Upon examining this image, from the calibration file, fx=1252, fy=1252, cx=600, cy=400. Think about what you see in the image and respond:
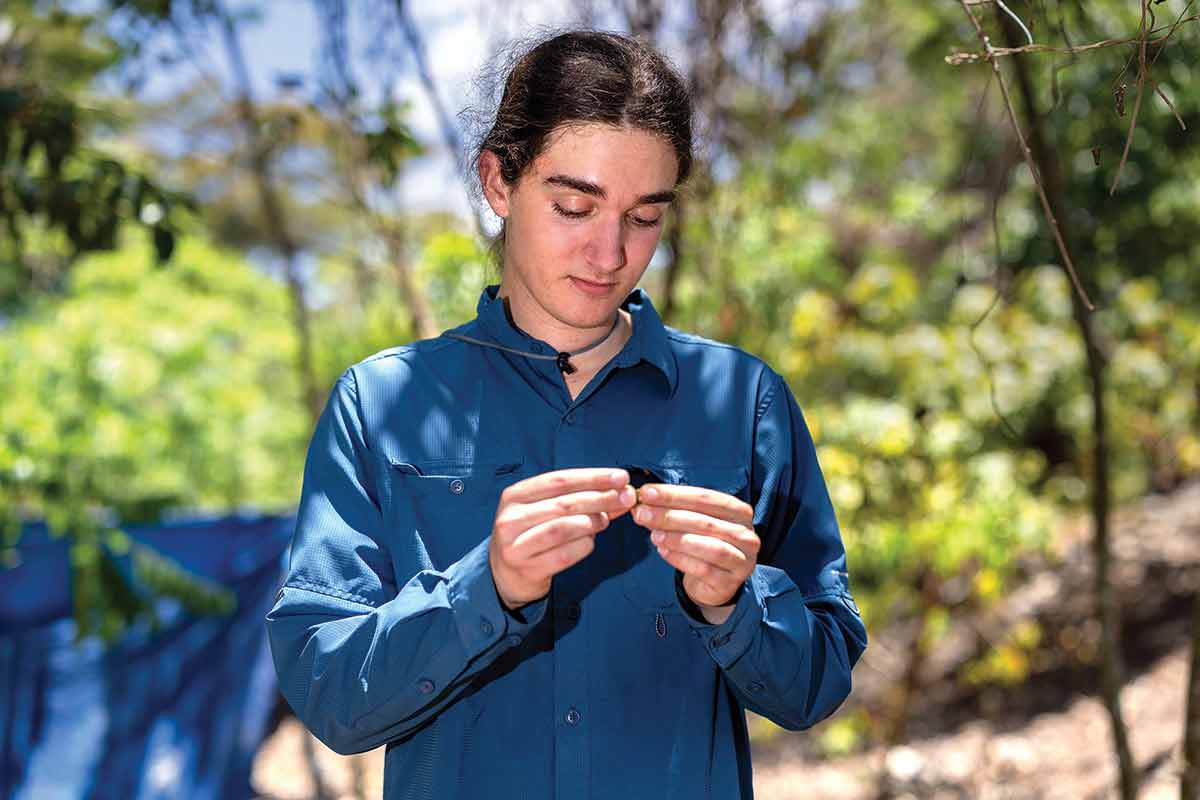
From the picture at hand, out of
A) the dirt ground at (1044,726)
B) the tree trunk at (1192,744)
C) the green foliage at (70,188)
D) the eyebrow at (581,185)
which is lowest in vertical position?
the dirt ground at (1044,726)

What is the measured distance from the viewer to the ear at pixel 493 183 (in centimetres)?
153

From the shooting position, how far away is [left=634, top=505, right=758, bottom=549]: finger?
1162 mm

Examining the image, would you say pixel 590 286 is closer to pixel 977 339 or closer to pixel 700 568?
pixel 700 568

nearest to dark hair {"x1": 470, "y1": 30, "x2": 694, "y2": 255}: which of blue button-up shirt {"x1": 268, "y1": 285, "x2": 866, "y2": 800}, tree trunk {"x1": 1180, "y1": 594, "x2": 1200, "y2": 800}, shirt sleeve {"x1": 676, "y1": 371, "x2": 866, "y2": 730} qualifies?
blue button-up shirt {"x1": 268, "y1": 285, "x2": 866, "y2": 800}

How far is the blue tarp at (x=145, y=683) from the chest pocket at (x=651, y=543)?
3186mm

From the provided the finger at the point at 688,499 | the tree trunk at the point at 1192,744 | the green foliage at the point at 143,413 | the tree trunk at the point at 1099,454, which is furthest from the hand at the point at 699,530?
the green foliage at the point at 143,413

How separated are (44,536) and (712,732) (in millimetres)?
3374

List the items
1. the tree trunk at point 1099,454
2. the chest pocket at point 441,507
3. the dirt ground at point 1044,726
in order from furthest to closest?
the dirt ground at point 1044,726 → the tree trunk at point 1099,454 → the chest pocket at point 441,507

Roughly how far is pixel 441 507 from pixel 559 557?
0.27 metres

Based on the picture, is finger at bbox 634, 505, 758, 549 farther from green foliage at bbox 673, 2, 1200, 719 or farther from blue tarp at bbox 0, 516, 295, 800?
blue tarp at bbox 0, 516, 295, 800

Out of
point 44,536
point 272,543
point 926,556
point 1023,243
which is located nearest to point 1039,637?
point 926,556

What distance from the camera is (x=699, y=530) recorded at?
3.83ft

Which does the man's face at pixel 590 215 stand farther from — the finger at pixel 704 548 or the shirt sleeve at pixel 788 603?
the finger at pixel 704 548

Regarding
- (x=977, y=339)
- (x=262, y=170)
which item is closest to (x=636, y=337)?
(x=262, y=170)
